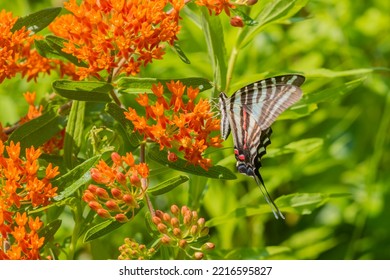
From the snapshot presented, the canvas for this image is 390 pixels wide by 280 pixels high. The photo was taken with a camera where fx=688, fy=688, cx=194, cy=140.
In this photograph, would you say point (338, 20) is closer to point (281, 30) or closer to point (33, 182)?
point (281, 30)

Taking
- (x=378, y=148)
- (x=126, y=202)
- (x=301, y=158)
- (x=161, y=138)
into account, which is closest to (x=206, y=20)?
(x=161, y=138)

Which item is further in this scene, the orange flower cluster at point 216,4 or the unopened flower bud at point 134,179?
the orange flower cluster at point 216,4

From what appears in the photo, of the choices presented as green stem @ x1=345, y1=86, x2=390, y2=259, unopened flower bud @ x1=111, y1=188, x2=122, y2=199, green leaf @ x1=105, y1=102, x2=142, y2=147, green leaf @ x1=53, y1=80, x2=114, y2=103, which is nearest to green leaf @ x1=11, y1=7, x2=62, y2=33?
green leaf @ x1=53, y1=80, x2=114, y2=103

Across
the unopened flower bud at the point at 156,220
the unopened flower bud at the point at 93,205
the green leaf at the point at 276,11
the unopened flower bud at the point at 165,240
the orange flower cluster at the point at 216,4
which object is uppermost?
the orange flower cluster at the point at 216,4

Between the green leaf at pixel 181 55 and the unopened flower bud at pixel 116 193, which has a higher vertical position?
the green leaf at pixel 181 55

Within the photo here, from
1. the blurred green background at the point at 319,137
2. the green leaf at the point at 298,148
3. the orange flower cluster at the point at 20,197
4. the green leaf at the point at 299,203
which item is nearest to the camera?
the orange flower cluster at the point at 20,197

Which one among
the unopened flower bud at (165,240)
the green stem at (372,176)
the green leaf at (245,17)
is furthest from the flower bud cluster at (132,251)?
the green stem at (372,176)

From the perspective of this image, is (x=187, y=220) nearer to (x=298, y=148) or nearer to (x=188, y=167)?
(x=188, y=167)

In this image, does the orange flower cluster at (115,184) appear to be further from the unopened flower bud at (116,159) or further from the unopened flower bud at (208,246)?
the unopened flower bud at (208,246)

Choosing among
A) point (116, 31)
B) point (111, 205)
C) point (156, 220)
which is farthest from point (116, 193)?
point (116, 31)
